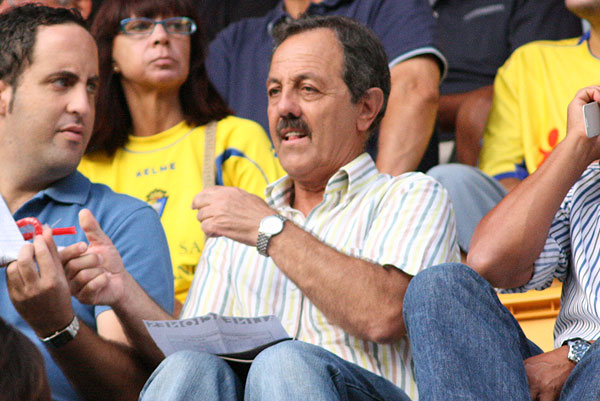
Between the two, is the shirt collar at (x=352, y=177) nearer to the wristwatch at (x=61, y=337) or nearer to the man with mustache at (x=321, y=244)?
the man with mustache at (x=321, y=244)

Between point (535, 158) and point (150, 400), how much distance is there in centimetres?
173

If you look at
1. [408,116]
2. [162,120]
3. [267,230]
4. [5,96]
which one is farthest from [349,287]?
[162,120]

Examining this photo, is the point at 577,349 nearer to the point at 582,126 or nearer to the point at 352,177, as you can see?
the point at 582,126

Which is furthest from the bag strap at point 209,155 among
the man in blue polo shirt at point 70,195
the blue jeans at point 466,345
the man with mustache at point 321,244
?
the blue jeans at point 466,345

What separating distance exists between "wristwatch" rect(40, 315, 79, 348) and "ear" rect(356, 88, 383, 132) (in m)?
0.89

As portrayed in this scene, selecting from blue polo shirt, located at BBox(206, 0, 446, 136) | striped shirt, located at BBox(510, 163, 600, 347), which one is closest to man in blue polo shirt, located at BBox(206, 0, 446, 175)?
blue polo shirt, located at BBox(206, 0, 446, 136)

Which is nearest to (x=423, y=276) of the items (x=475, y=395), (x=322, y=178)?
(x=475, y=395)

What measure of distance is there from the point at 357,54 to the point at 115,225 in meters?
0.73

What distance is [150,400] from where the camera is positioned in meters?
1.55

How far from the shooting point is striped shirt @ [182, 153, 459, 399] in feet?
6.16

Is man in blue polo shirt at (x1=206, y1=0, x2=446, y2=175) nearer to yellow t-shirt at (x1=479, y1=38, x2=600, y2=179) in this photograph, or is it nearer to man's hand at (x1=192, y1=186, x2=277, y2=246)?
yellow t-shirt at (x1=479, y1=38, x2=600, y2=179)

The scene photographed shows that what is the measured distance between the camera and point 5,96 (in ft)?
6.90

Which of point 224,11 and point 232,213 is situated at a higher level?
point 232,213

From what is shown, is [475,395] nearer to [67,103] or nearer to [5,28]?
[67,103]
